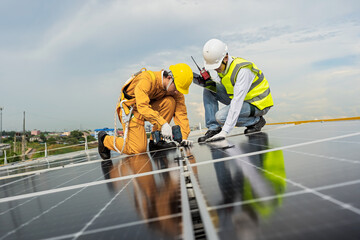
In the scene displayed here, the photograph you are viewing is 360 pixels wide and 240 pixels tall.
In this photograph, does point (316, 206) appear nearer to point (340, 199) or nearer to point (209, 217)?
point (340, 199)

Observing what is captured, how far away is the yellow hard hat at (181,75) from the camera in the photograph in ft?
15.9

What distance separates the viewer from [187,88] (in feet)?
16.4

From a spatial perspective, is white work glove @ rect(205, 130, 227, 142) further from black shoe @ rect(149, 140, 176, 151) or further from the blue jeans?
black shoe @ rect(149, 140, 176, 151)

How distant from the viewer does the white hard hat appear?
4.71 m

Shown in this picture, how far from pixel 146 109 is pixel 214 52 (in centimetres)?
175

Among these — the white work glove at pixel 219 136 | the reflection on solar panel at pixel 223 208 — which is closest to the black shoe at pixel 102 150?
the white work glove at pixel 219 136

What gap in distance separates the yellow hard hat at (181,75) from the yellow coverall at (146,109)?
0.32m

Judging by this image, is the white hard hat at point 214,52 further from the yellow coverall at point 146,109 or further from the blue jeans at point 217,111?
the yellow coverall at point 146,109

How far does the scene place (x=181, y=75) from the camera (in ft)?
15.9

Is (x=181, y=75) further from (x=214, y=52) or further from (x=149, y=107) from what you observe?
(x=149, y=107)

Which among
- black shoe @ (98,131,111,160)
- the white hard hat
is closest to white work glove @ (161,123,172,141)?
the white hard hat

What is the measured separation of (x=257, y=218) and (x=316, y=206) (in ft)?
0.80

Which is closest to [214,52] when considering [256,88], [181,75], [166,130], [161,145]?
[181,75]

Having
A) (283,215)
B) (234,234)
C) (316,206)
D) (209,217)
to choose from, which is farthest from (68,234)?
(316,206)
